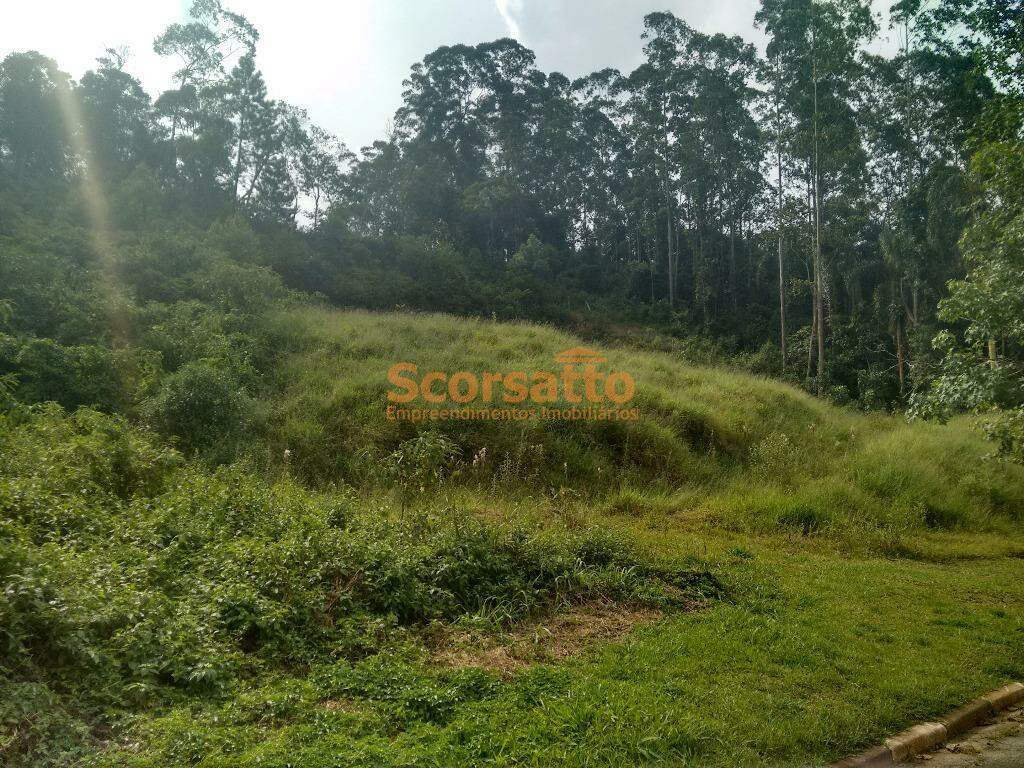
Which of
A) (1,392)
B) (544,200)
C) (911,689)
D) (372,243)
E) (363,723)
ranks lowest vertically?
(911,689)

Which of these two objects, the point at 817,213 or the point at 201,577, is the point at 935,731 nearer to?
the point at 201,577

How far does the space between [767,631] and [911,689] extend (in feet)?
3.24

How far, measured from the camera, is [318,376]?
39.4ft

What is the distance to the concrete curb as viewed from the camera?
339 cm

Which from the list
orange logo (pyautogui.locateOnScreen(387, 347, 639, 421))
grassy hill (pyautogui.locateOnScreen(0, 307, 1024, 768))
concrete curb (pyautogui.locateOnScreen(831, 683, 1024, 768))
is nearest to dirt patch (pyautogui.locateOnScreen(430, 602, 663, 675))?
grassy hill (pyautogui.locateOnScreen(0, 307, 1024, 768))

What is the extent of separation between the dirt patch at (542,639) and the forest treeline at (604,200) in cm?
685

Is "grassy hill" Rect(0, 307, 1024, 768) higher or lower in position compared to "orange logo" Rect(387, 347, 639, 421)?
lower

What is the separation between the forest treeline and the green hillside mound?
1791 millimetres

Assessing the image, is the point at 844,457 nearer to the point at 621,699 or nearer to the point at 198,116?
the point at 621,699

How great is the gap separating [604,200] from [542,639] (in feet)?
115

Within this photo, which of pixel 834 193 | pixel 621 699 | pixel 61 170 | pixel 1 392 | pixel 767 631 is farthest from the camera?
pixel 834 193

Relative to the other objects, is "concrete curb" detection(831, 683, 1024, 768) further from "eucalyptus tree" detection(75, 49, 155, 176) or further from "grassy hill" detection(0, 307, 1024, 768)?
"eucalyptus tree" detection(75, 49, 155, 176)

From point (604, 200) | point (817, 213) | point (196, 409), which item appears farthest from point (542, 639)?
point (604, 200)

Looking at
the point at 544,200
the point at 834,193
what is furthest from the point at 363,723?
the point at 544,200
